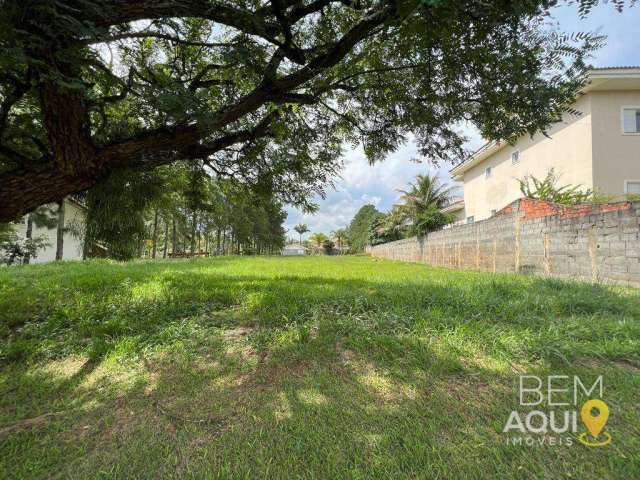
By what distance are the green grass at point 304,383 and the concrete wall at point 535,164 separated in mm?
6550

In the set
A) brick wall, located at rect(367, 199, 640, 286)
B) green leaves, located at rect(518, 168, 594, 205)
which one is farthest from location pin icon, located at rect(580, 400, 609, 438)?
green leaves, located at rect(518, 168, 594, 205)

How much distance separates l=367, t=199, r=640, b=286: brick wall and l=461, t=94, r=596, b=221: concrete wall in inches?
91.8

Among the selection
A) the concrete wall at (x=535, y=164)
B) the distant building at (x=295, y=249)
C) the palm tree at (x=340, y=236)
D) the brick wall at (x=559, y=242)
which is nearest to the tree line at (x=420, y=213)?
the concrete wall at (x=535, y=164)

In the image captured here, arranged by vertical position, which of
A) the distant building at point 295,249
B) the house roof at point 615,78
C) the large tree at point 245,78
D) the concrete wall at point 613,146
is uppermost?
the house roof at point 615,78

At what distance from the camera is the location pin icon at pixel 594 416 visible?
4.77 ft

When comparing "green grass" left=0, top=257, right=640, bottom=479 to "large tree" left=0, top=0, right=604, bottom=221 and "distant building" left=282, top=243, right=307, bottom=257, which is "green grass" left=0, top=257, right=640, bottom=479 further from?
"distant building" left=282, top=243, right=307, bottom=257

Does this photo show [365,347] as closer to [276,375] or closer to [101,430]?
[276,375]

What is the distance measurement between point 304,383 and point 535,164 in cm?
1393

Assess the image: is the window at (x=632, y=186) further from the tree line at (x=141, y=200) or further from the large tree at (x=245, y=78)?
the tree line at (x=141, y=200)

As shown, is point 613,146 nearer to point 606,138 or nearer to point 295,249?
point 606,138

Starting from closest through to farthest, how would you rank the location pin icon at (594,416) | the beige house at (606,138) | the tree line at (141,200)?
the location pin icon at (594,416)
the tree line at (141,200)
the beige house at (606,138)

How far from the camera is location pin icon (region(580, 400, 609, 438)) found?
4.77 ft

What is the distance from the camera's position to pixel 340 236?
198 feet

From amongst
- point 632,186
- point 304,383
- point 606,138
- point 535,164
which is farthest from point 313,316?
point 535,164
